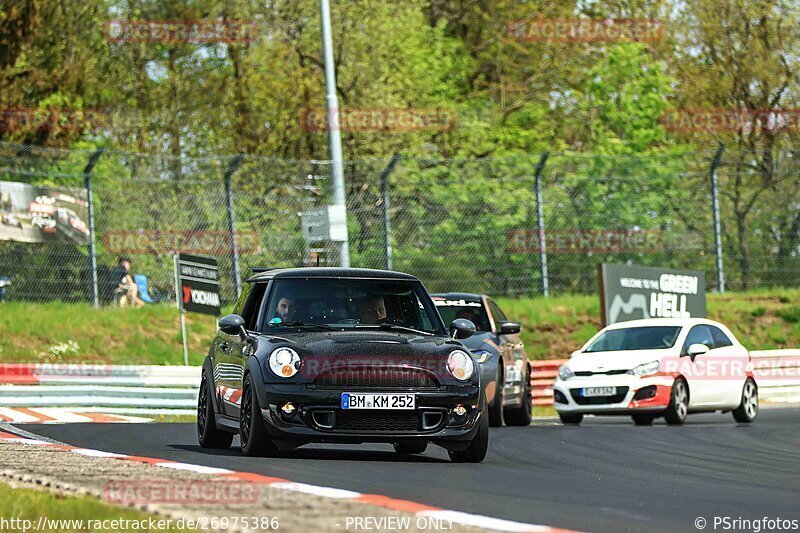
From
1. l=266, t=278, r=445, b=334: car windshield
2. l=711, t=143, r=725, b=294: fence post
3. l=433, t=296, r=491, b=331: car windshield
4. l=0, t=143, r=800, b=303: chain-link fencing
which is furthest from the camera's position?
l=711, t=143, r=725, b=294: fence post

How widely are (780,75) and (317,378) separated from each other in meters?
34.7

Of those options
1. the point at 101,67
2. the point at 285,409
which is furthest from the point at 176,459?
the point at 101,67

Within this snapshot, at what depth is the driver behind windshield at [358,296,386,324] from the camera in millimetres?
12551

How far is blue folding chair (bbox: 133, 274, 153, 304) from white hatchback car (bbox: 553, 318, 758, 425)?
33.3 feet

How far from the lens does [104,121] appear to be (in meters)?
41.8

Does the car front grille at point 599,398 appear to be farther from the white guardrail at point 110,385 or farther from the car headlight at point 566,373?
the white guardrail at point 110,385

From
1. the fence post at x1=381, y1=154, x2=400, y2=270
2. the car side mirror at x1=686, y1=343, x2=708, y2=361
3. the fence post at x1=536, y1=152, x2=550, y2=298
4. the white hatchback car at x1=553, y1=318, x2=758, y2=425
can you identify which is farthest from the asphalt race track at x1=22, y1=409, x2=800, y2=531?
the fence post at x1=536, y1=152, x2=550, y2=298

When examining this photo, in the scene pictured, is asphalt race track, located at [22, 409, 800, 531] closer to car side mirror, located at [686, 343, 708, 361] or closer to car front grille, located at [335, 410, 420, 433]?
car front grille, located at [335, 410, 420, 433]

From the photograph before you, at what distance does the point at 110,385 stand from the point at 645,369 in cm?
748

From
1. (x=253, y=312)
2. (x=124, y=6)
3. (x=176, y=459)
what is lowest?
(x=176, y=459)

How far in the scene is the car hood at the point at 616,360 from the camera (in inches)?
795

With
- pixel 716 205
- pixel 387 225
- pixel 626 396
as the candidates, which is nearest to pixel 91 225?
pixel 387 225

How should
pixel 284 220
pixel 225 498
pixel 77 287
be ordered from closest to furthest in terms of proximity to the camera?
pixel 225 498 → pixel 77 287 → pixel 284 220

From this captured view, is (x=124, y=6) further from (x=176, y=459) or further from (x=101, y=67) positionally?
(x=176, y=459)
